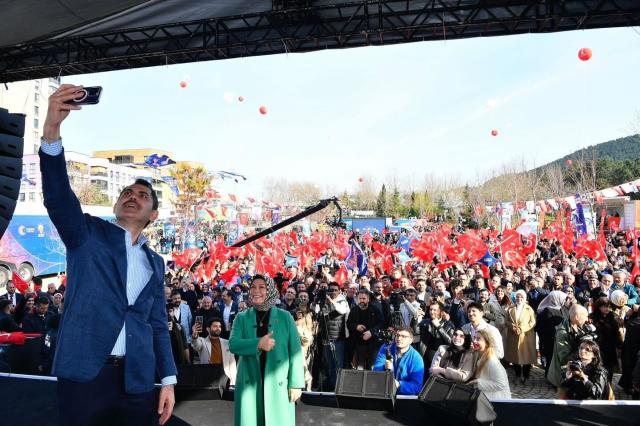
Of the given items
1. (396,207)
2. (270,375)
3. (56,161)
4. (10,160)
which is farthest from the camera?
(396,207)

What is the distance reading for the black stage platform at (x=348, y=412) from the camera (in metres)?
3.55

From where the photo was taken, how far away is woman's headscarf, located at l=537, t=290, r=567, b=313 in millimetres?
7230

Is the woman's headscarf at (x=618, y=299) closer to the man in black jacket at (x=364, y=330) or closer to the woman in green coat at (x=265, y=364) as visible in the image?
the man in black jacket at (x=364, y=330)

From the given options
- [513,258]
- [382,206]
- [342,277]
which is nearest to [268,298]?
[342,277]

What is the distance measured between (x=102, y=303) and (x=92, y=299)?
0.13ft

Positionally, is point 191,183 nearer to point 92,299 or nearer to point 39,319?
point 39,319

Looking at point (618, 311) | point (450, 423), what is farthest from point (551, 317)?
point (450, 423)

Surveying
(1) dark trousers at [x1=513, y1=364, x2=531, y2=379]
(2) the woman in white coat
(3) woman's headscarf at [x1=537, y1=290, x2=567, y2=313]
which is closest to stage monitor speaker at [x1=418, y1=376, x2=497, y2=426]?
(2) the woman in white coat

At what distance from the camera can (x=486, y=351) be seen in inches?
169

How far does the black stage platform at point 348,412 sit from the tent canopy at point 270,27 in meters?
4.13

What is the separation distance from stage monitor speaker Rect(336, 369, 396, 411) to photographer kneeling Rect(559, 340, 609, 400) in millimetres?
1784

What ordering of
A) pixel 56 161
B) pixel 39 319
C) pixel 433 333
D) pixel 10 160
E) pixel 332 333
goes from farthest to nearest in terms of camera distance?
1. pixel 39 319
2. pixel 332 333
3. pixel 433 333
4. pixel 10 160
5. pixel 56 161

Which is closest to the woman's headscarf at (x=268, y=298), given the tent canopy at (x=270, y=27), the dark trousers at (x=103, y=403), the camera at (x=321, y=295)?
the dark trousers at (x=103, y=403)

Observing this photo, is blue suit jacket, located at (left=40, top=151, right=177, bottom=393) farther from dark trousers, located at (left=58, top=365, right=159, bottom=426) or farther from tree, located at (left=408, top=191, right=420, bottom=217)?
tree, located at (left=408, top=191, right=420, bottom=217)
